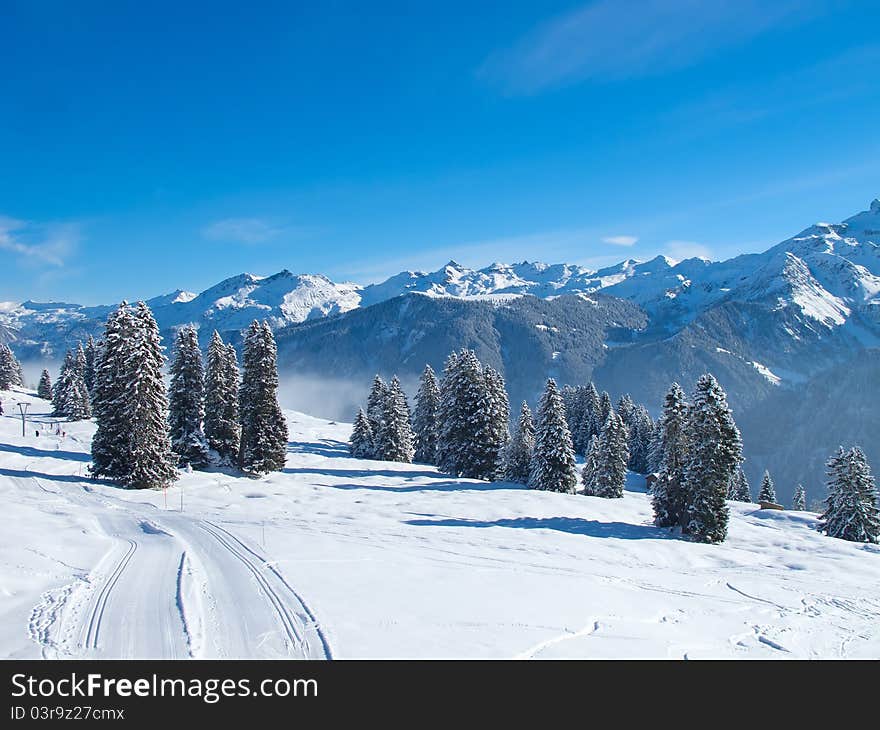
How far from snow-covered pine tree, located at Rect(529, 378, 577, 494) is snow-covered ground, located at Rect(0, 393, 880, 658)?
33.5ft

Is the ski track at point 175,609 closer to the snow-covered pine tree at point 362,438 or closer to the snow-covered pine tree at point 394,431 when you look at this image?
the snow-covered pine tree at point 394,431

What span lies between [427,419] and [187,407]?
95.1ft

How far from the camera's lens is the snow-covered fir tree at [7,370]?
8972cm

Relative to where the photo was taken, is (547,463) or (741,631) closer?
(741,631)

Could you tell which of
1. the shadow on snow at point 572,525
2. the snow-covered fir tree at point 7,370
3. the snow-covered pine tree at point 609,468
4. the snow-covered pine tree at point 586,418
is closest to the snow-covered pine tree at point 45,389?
the snow-covered fir tree at point 7,370

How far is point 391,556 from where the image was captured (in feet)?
57.9

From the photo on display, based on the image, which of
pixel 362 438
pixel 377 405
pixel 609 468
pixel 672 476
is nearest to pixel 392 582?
pixel 672 476

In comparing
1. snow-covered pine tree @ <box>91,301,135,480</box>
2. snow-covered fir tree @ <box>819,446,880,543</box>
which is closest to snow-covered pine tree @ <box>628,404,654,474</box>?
snow-covered fir tree @ <box>819,446,880,543</box>

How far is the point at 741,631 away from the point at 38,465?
3945 centimetres

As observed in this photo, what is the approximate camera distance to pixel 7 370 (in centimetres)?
9250

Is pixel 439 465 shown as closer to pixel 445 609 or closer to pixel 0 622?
pixel 445 609

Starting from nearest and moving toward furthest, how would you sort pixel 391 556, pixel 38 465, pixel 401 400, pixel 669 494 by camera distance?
1. pixel 391 556
2. pixel 669 494
3. pixel 38 465
4. pixel 401 400

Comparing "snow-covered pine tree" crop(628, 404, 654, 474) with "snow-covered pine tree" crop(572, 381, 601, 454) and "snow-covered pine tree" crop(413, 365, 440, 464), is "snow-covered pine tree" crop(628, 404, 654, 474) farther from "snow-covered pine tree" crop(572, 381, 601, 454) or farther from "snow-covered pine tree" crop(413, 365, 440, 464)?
"snow-covered pine tree" crop(413, 365, 440, 464)
